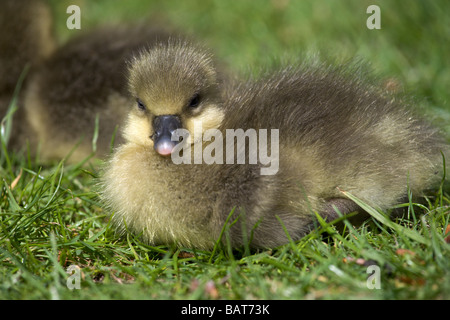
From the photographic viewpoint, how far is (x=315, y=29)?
11.9ft

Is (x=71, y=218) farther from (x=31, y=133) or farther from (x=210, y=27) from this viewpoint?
(x=210, y=27)

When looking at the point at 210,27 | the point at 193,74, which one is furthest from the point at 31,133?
the point at 210,27

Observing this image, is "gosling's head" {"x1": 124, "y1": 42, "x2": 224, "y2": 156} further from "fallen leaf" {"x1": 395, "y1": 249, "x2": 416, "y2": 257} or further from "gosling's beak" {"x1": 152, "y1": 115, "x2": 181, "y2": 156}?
"fallen leaf" {"x1": 395, "y1": 249, "x2": 416, "y2": 257}

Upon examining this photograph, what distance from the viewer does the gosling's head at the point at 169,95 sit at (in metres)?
1.75

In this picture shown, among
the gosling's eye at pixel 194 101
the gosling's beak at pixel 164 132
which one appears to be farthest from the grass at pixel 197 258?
the gosling's eye at pixel 194 101

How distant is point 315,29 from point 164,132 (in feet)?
7.16

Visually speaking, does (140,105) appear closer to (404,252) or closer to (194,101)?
(194,101)

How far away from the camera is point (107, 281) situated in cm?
161

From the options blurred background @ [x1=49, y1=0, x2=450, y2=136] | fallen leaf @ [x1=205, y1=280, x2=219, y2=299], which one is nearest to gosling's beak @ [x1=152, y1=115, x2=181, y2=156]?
fallen leaf @ [x1=205, y1=280, x2=219, y2=299]

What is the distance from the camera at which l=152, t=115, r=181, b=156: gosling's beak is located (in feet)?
5.59

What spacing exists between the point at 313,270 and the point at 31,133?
5.91 ft

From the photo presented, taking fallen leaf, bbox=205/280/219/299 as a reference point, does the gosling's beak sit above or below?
above

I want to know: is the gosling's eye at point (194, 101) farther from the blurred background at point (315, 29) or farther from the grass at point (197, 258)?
the blurred background at point (315, 29)

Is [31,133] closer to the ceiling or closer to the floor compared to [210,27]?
closer to the floor
